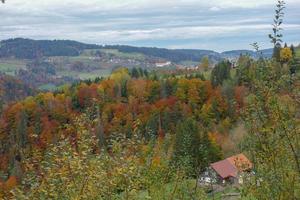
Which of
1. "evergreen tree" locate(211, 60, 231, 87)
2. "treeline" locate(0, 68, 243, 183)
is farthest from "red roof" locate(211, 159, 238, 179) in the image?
"evergreen tree" locate(211, 60, 231, 87)

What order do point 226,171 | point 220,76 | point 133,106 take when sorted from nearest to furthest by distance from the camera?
1. point 226,171
2. point 133,106
3. point 220,76

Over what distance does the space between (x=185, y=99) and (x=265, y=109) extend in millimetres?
101852

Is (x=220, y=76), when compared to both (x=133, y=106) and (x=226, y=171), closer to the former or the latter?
(x=133, y=106)

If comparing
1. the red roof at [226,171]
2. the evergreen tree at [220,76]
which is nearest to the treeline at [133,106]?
the evergreen tree at [220,76]

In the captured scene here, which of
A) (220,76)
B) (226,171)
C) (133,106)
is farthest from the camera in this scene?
(220,76)

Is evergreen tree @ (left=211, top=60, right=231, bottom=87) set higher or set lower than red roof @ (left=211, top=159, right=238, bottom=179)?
lower

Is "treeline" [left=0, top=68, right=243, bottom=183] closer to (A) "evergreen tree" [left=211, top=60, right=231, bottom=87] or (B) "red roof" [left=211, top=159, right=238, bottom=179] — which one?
(A) "evergreen tree" [left=211, top=60, right=231, bottom=87]

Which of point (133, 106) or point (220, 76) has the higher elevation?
point (220, 76)

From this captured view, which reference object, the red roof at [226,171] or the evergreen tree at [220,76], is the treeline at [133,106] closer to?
the evergreen tree at [220,76]

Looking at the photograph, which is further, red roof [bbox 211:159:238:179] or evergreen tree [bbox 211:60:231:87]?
evergreen tree [bbox 211:60:231:87]

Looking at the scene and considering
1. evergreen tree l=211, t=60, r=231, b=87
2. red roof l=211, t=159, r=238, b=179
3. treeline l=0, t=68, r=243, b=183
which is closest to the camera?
red roof l=211, t=159, r=238, b=179

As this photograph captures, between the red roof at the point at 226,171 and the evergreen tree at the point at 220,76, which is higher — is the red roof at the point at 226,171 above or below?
above

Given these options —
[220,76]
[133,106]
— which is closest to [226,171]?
[133,106]

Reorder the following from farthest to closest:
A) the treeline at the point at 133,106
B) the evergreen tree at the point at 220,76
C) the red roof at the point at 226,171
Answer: the evergreen tree at the point at 220,76 < the treeline at the point at 133,106 < the red roof at the point at 226,171
